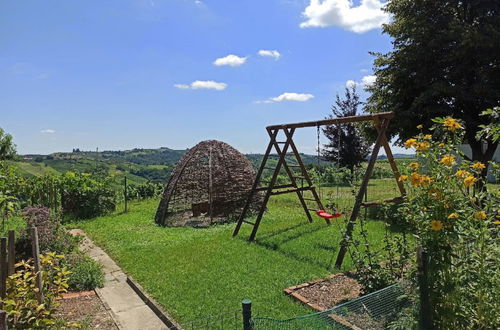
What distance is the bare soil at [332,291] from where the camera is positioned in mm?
4742

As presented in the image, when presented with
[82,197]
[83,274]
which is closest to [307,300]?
[83,274]

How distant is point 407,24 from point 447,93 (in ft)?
8.31

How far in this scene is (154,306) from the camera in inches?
193

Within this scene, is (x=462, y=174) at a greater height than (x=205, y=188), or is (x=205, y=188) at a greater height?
(x=462, y=174)

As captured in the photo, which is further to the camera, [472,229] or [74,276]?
[74,276]

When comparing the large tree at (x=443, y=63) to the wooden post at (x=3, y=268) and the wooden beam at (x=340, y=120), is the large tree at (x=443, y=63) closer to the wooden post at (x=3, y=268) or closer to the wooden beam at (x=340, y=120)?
the wooden beam at (x=340, y=120)

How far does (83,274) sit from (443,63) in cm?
1109

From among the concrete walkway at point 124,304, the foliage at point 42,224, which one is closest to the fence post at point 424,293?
the concrete walkway at point 124,304

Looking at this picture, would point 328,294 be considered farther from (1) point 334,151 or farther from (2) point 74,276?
(1) point 334,151

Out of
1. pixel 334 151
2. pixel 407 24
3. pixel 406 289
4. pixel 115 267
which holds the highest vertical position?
pixel 407 24

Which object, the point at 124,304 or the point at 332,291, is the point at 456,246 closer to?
the point at 332,291

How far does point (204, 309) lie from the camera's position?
15.5 ft

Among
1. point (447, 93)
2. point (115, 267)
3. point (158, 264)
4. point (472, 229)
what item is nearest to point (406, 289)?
point (472, 229)

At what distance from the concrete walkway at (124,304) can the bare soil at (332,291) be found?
6.87 feet
